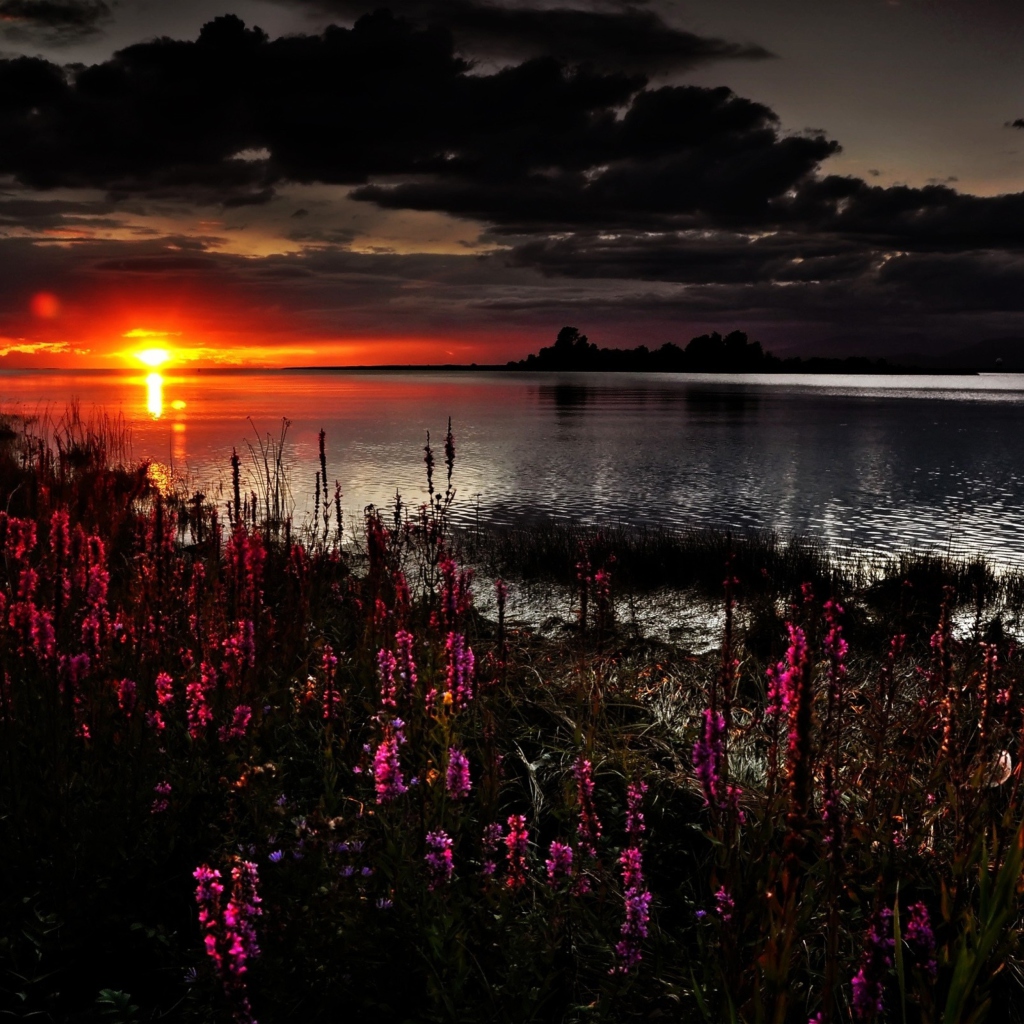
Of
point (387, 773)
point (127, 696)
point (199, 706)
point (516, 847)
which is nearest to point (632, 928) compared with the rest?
point (516, 847)

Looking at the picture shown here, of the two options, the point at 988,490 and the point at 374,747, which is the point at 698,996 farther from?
the point at 988,490

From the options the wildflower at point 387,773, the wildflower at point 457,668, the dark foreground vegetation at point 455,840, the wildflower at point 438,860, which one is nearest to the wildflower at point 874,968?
the dark foreground vegetation at point 455,840

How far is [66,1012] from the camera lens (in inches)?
118

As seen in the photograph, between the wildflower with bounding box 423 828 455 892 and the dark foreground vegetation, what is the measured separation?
13 millimetres

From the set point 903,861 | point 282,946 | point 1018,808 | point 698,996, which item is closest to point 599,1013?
point 698,996

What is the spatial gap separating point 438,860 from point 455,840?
40.7 inches

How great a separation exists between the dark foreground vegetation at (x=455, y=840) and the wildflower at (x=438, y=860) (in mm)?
13

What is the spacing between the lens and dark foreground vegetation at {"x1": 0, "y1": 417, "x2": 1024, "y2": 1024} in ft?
8.72

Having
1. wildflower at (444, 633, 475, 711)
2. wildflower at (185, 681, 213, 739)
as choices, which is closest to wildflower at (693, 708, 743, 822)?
wildflower at (444, 633, 475, 711)

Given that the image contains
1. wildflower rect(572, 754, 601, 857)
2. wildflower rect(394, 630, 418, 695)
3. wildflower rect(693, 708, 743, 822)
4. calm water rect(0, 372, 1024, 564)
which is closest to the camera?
wildflower rect(693, 708, 743, 822)

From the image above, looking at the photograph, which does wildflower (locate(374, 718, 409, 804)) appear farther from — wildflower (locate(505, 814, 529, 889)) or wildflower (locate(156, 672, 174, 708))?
wildflower (locate(156, 672, 174, 708))

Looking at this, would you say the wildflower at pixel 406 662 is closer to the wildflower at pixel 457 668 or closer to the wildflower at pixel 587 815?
the wildflower at pixel 457 668

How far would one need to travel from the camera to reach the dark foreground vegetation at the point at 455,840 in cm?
266

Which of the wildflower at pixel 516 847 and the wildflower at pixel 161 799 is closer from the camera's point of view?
the wildflower at pixel 516 847
